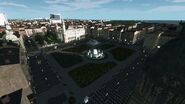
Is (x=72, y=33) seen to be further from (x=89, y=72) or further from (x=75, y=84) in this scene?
(x=75, y=84)

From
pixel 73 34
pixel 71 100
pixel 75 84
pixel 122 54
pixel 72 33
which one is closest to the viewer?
pixel 71 100

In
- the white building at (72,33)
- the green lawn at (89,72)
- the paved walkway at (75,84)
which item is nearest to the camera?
the paved walkway at (75,84)

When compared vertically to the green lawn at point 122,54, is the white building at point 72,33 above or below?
above

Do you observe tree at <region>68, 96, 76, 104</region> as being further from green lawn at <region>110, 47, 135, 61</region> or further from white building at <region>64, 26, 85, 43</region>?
white building at <region>64, 26, 85, 43</region>

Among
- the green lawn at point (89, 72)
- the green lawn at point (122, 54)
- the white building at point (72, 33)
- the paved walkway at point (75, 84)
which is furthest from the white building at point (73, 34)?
the green lawn at point (89, 72)

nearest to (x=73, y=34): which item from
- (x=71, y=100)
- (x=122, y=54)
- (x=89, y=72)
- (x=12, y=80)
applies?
(x=122, y=54)

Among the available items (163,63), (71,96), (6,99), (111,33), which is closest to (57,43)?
(111,33)

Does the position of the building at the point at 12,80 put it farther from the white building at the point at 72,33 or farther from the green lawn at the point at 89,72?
the white building at the point at 72,33
